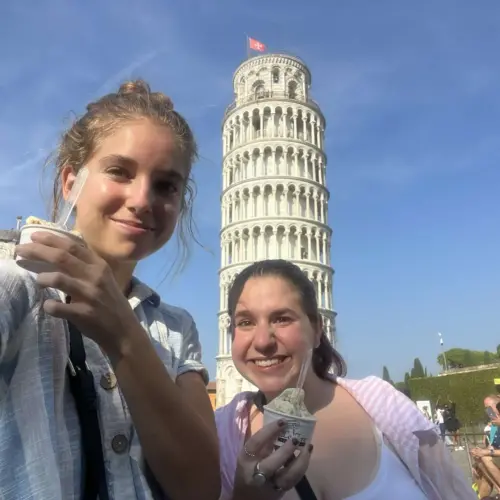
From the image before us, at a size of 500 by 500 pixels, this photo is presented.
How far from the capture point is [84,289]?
72cm

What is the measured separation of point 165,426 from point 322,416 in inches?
40.5

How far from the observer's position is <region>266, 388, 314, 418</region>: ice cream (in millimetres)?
1192

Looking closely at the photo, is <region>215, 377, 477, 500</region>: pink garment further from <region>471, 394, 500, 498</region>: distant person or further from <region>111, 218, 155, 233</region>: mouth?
<region>471, 394, 500, 498</region>: distant person

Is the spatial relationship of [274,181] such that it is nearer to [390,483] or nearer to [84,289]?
[390,483]

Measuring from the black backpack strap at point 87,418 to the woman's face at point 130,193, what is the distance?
0.61 feet

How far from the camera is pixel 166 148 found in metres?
0.99

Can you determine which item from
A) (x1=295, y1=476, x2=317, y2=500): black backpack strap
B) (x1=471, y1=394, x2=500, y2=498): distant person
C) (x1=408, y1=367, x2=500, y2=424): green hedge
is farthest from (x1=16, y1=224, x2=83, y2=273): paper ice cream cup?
(x1=408, y1=367, x2=500, y2=424): green hedge

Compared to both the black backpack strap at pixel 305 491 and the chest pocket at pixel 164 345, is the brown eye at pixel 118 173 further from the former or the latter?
the black backpack strap at pixel 305 491

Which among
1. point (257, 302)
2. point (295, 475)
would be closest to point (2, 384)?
point (295, 475)

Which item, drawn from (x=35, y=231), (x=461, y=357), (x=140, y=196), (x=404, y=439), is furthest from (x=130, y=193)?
Answer: (x=461, y=357)

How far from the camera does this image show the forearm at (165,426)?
2.56ft

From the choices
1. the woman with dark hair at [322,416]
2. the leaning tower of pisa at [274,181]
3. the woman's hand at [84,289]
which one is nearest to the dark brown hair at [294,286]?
the woman with dark hair at [322,416]

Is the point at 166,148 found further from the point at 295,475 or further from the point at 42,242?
the point at 295,475

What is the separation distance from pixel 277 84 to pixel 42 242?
34.3m
